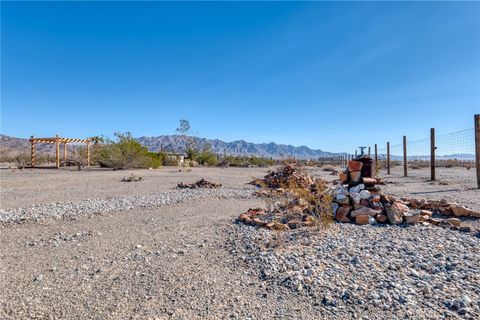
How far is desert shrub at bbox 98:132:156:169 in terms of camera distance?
19.9 meters

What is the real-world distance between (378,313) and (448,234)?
2.65 meters

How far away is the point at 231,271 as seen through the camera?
302 centimetres

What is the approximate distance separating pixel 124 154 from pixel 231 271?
61.8 feet

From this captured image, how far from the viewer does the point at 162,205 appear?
273 inches

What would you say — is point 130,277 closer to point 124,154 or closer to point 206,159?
Result: point 124,154

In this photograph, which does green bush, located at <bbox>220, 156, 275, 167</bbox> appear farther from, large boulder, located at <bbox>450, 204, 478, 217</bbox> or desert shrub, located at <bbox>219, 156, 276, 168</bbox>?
large boulder, located at <bbox>450, 204, 478, 217</bbox>

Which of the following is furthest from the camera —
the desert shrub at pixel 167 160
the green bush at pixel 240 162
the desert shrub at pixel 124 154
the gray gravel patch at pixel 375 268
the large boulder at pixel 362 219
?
the green bush at pixel 240 162

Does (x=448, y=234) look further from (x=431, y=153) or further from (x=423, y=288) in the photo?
(x=431, y=153)

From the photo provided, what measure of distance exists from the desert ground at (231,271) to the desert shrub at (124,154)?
15277 millimetres

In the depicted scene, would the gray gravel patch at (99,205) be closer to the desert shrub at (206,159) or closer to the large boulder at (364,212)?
the large boulder at (364,212)

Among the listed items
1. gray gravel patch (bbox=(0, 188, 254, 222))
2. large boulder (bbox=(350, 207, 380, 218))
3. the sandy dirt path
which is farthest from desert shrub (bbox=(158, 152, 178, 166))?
large boulder (bbox=(350, 207, 380, 218))

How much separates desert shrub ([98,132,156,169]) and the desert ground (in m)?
15.3

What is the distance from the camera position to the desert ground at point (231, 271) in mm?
2277

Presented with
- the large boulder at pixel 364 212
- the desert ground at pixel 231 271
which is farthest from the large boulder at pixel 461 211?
the large boulder at pixel 364 212
